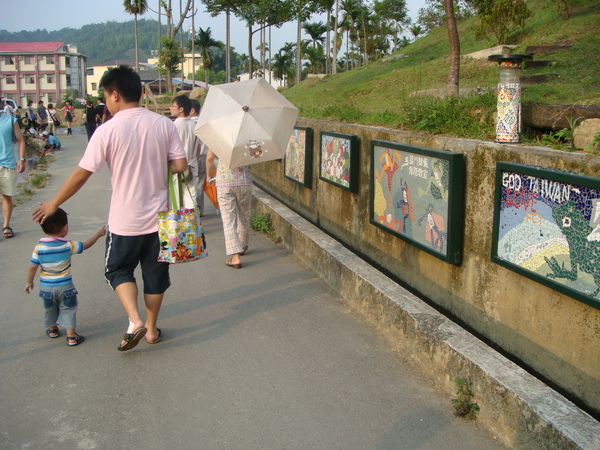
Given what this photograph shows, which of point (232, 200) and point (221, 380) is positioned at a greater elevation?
point (232, 200)

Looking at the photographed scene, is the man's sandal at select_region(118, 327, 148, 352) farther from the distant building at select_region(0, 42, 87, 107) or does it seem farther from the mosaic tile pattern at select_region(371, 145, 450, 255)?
the distant building at select_region(0, 42, 87, 107)

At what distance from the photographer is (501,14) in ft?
33.5

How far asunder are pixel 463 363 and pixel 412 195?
178cm

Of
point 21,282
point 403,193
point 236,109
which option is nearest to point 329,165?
point 236,109

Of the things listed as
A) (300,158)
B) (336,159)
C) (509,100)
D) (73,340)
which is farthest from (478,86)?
(73,340)

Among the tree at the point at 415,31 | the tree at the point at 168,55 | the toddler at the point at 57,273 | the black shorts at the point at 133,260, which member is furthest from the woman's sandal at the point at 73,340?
the tree at the point at 415,31

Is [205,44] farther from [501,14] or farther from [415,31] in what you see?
[501,14]

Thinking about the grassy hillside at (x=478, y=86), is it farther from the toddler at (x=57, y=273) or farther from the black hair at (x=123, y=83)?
the toddler at (x=57, y=273)

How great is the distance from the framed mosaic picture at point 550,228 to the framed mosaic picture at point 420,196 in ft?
1.76

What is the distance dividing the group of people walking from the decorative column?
2365mm

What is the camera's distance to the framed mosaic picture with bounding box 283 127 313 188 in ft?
26.7

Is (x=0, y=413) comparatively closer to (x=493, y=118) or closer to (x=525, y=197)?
(x=525, y=197)

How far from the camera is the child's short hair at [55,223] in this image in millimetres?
4645

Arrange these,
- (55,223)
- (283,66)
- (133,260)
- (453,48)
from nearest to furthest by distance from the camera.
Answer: (133,260), (55,223), (453,48), (283,66)
